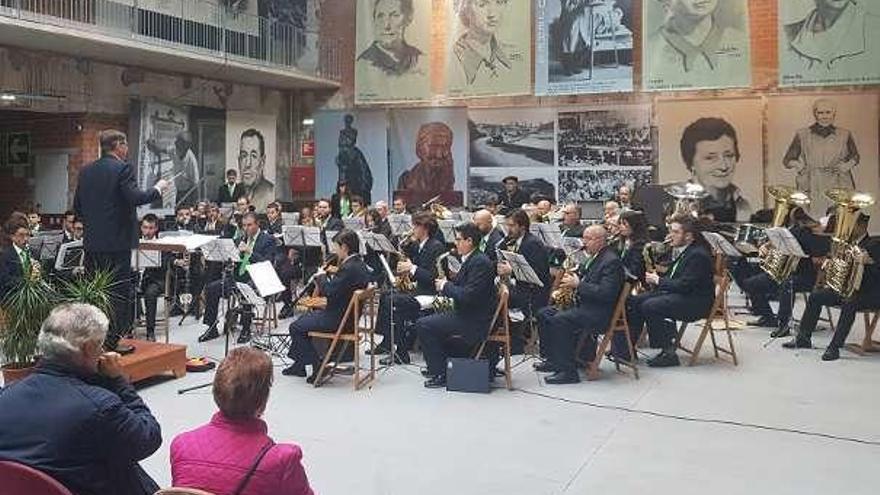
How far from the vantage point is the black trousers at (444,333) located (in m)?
7.07

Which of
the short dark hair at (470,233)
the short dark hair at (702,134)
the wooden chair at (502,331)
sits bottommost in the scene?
the wooden chair at (502,331)

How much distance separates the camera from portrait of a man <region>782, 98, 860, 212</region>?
14445 millimetres

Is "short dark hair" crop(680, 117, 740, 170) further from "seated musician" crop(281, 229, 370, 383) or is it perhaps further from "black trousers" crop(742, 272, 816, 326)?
"seated musician" crop(281, 229, 370, 383)

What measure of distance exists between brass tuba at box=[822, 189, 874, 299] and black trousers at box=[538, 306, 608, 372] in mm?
2622

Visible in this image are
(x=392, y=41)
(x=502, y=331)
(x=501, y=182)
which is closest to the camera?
(x=502, y=331)

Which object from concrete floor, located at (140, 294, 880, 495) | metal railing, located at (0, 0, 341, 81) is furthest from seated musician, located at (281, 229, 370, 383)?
metal railing, located at (0, 0, 341, 81)

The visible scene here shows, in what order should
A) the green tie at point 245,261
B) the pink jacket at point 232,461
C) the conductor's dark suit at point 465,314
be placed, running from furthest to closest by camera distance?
1. the green tie at point 245,261
2. the conductor's dark suit at point 465,314
3. the pink jacket at point 232,461

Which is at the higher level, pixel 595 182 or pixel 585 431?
pixel 595 182

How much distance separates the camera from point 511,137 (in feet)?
56.4

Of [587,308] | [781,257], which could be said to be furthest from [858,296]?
[587,308]

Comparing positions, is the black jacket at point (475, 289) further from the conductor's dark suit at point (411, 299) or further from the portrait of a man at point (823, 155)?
the portrait of a man at point (823, 155)

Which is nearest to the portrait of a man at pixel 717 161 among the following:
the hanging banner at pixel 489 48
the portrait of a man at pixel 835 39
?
the portrait of a man at pixel 835 39

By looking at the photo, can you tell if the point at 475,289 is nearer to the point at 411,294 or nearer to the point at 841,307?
the point at 411,294

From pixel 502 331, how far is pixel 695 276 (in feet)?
6.35
